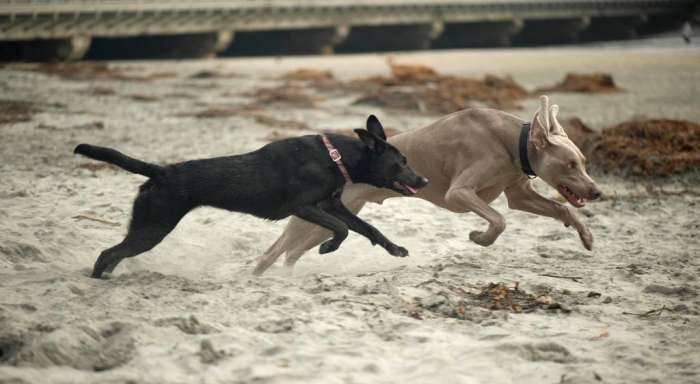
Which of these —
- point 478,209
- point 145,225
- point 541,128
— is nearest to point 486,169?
point 478,209

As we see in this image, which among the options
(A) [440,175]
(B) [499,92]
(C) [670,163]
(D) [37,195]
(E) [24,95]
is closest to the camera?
(A) [440,175]

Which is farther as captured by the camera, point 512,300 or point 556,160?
point 556,160

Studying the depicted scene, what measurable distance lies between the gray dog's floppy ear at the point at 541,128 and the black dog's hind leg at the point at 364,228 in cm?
120

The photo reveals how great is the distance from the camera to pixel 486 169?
6898mm

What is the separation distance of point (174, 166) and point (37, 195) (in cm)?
331

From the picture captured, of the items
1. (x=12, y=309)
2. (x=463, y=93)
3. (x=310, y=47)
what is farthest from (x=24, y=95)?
(x=310, y=47)

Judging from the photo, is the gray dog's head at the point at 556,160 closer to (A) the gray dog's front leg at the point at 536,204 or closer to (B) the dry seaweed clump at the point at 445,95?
(A) the gray dog's front leg at the point at 536,204

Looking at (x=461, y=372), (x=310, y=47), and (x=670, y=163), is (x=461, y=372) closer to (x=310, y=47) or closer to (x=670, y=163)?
(x=670, y=163)

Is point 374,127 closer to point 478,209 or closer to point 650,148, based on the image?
point 478,209

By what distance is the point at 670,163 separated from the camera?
1142cm

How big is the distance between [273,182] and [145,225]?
906 millimetres

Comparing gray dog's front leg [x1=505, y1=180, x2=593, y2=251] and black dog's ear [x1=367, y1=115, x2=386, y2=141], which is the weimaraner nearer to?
gray dog's front leg [x1=505, y1=180, x2=593, y2=251]

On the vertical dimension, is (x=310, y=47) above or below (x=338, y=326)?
below

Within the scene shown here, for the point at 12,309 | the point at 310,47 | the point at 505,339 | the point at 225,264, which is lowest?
the point at 310,47
